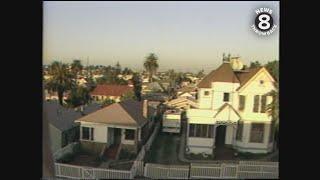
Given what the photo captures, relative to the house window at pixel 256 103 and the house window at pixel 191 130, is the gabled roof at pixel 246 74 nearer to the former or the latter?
the house window at pixel 256 103

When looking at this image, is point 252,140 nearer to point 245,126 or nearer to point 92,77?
point 245,126

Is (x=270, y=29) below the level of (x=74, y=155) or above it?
above

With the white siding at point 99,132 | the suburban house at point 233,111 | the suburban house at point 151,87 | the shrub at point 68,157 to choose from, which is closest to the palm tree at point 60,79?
the white siding at point 99,132

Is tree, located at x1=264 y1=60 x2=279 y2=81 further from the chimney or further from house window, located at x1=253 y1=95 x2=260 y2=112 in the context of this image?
the chimney

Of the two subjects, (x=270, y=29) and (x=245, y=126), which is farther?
(x=245, y=126)

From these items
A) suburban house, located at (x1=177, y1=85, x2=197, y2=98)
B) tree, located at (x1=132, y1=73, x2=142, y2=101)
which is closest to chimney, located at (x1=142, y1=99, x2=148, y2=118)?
tree, located at (x1=132, y1=73, x2=142, y2=101)

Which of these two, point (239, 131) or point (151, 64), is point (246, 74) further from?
point (151, 64)

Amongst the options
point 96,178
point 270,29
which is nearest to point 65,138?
point 96,178
